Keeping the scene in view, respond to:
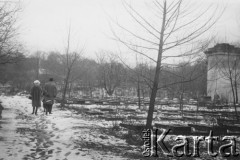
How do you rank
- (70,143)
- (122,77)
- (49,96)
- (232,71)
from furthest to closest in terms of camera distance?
(232,71), (122,77), (49,96), (70,143)

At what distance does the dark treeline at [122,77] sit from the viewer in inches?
435

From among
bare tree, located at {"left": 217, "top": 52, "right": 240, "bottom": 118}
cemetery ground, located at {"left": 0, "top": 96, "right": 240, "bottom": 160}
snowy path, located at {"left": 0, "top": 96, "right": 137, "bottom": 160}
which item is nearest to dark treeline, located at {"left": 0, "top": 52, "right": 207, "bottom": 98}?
bare tree, located at {"left": 217, "top": 52, "right": 240, "bottom": 118}

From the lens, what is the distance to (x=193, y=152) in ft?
22.8

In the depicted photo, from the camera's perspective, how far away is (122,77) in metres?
14.8

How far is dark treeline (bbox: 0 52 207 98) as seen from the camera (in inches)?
435

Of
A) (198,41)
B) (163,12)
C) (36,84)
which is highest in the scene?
(163,12)

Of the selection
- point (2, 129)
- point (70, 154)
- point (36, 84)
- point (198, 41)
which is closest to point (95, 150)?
point (70, 154)

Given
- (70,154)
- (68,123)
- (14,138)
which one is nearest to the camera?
(70,154)

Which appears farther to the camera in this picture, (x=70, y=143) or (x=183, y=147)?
(x=183, y=147)

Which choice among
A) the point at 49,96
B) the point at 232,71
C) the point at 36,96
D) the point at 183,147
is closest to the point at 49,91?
the point at 49,96

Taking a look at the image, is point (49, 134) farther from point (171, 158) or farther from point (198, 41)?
point (198, 41)

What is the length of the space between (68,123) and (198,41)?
5.22 meters

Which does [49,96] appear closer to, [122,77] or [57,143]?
[122,77]

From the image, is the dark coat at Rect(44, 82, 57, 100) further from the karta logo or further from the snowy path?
the karta logo
